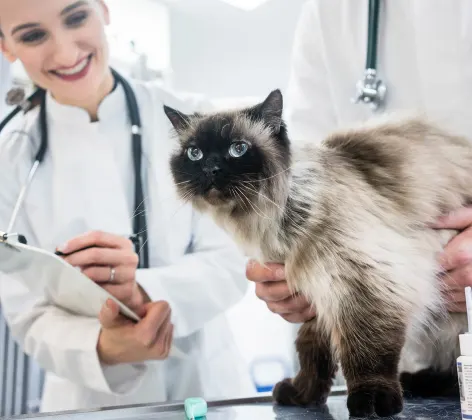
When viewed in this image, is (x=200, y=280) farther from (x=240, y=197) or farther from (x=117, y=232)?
(x=240, y=197)

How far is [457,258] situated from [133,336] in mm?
788

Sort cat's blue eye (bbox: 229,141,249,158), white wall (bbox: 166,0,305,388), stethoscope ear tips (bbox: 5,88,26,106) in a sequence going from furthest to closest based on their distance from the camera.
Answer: white wall (bbox: 166,0,305,388)
stethoscope ear tips (bbox: 5,88,26,106)
cat's blue eye (bbox: 229,141,249,158)

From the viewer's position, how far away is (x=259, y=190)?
0.94 metres

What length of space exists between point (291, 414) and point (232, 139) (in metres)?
0.55

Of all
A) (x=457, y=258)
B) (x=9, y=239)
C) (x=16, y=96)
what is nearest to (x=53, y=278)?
(x=9, y=239)

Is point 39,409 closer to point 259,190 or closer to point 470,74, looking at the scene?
point 259,190

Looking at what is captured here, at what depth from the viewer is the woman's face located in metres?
1.28

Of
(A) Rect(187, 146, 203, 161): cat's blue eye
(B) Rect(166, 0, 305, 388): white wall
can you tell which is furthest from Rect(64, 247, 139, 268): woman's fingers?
(A) Rect(187, 146, 203, 161): cat's blue eye

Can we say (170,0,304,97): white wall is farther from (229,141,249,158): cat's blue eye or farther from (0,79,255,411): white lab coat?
(229,141,249,158): cat's blue eye

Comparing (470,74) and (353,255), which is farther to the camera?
(470,74)

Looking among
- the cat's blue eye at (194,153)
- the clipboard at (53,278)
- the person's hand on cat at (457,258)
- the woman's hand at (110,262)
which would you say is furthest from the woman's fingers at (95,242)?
the person's hand on cat at (457,258)

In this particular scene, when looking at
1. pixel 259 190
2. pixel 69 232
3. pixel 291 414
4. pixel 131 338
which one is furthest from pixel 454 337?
pixel 69 232

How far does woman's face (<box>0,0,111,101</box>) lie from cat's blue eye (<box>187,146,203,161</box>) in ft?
1.62

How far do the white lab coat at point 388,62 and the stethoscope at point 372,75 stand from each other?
0.04 metres
